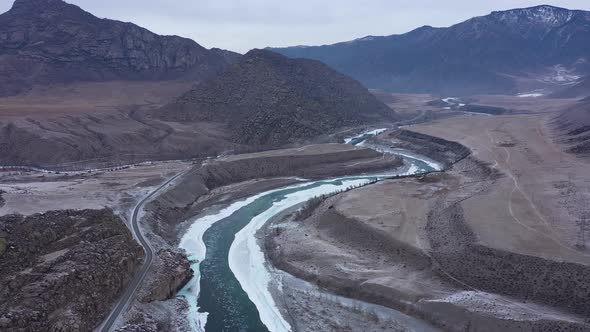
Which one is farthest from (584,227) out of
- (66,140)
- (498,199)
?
(66,140)

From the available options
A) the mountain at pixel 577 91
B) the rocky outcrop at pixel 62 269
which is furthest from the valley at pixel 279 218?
the mountain at pixel 577 91

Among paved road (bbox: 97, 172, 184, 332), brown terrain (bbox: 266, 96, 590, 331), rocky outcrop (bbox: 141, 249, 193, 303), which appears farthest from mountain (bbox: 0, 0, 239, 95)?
rocky outcrop (bbox: 141, 249, 193, 303)

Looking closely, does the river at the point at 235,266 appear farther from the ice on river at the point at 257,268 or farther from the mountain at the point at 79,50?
the mountain at the point at 79,50

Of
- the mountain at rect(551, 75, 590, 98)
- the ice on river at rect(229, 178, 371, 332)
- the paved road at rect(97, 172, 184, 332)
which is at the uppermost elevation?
the mountain at rect(551, 75, 590, 98)

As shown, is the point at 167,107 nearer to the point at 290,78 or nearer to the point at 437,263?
the point at 290,78

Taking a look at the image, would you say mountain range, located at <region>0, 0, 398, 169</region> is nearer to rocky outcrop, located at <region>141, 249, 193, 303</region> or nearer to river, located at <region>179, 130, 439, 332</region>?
river, located at <region>179, 130, 439, 332</region>

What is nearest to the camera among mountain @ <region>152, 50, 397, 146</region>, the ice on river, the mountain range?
the ice on river
